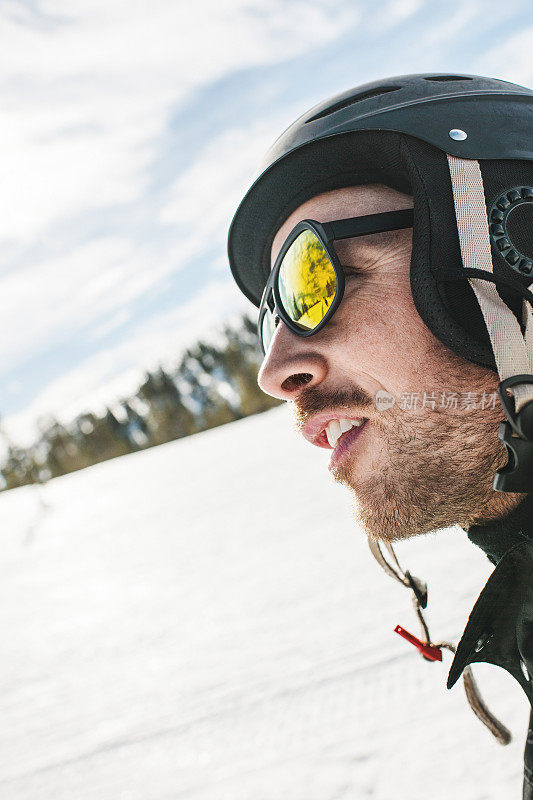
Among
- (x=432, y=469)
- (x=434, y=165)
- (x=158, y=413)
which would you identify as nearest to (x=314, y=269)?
(x=434, y=165)

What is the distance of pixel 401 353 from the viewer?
4.87 ft

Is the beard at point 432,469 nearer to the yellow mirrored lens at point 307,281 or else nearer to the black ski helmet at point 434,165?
the black ski helmet at point 434,165

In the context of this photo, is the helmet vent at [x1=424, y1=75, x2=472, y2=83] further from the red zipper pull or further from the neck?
the red zipper pull

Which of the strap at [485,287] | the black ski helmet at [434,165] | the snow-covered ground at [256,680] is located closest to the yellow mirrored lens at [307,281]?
the black ski helmet at [434,165]

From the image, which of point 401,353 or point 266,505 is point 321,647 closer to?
point 401,353

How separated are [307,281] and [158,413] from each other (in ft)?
162

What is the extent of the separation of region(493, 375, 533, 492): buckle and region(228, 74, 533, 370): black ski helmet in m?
0.23

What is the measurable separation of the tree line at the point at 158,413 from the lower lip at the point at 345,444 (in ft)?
139

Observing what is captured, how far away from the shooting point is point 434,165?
142 centimetres

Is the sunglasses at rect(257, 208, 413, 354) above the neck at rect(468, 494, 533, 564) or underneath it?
above

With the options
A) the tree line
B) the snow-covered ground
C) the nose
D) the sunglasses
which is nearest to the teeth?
the nose

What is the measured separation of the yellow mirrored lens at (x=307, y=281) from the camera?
153 centimetres

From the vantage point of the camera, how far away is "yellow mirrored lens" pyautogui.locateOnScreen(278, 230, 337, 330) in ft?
5.01

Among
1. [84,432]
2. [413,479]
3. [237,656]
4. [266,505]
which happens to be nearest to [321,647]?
[237,656]
